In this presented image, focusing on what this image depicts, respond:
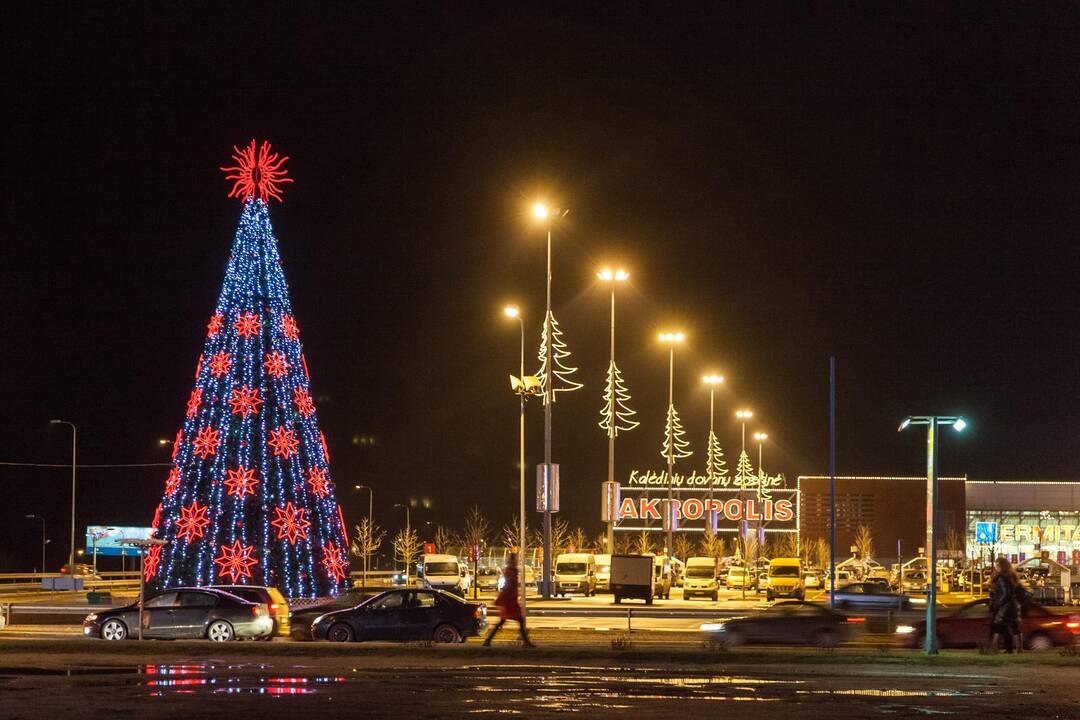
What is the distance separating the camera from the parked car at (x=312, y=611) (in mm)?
30969

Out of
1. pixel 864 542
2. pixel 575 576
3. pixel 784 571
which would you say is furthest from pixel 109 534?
pixel 864 542

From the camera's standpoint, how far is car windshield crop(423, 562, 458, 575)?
58562 millimetres

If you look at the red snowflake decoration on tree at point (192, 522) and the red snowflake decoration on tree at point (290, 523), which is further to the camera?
the red snowflake decoration on tree at point (290, 523)

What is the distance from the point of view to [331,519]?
40.0m

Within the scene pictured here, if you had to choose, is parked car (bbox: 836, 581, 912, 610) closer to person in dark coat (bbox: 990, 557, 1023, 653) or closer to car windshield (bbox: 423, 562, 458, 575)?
person in dark coat (bbox: 990, 557, 1023, 653)

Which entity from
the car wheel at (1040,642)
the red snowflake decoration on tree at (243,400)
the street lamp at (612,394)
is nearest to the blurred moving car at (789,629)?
the car wheel at (1040,642)

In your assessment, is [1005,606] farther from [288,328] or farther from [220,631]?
[288,328]

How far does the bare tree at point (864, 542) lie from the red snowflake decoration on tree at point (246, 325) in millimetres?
72987

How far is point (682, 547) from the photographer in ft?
336

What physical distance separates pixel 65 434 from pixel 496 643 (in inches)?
3163

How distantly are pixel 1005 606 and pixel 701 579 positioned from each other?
32.4m

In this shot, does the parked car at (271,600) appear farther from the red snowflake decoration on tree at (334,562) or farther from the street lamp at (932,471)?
the street lamp at (932,471)

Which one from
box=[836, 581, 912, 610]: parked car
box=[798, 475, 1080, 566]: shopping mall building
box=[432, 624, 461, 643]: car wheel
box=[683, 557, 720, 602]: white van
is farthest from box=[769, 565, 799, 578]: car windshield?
box=[798, 475, 1080, 566]: shopping mall building

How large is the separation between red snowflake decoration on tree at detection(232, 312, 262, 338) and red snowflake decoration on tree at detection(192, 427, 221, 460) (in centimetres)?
277
